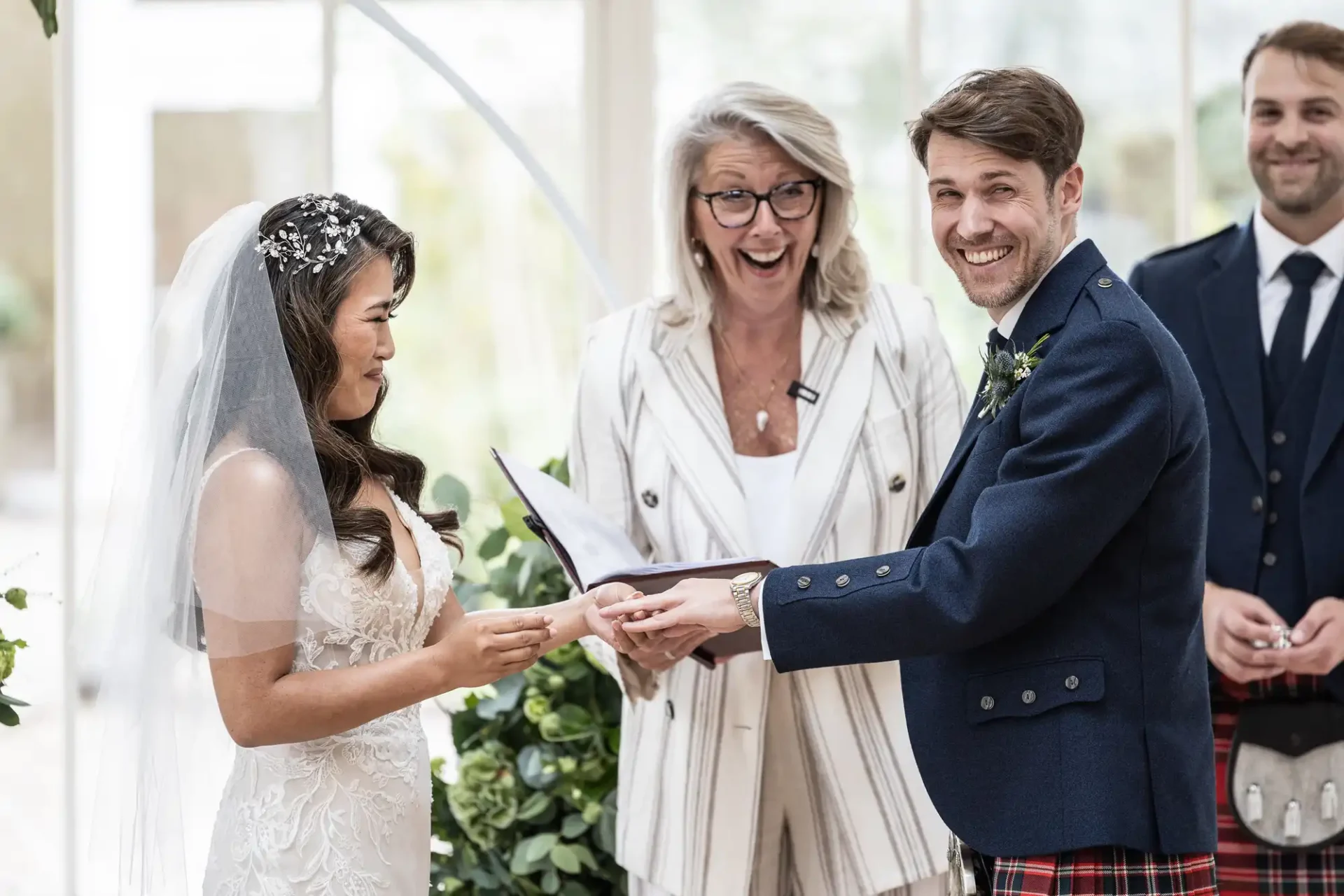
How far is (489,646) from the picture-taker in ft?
6.38

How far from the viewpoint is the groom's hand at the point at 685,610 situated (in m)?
2.07

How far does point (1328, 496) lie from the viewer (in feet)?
8.59

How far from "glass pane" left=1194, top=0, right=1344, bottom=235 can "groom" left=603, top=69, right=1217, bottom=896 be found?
2.21 m

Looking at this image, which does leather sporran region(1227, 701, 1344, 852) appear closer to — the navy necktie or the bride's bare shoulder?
the navy necktie

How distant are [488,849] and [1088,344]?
6.74 ft

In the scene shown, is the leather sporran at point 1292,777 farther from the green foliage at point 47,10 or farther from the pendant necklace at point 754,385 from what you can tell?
the green foliage at point 47,10

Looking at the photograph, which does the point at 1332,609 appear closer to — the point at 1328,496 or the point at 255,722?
the point at 1328,496

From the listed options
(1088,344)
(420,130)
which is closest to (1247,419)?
(1088,344)

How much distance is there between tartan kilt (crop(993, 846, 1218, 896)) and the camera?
178 centimetres

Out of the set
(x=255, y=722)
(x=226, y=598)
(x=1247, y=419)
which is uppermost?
(x=1247, y=419)

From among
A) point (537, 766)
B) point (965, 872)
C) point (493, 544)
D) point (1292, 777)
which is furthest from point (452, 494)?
point (1292, 777)

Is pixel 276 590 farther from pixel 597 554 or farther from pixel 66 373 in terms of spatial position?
pixel 66 373

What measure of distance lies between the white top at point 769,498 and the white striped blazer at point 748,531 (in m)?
0.04

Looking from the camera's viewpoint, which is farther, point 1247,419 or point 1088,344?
point 1247,419
